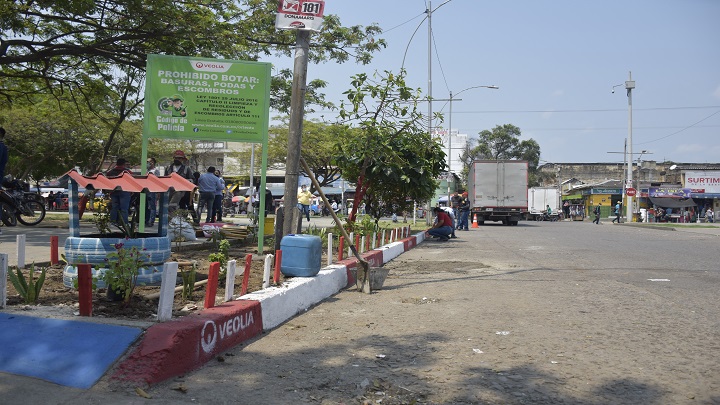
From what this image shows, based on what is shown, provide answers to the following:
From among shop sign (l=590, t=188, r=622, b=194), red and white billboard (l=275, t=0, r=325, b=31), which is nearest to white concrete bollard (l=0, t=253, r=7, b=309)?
red and white billboard (l=275, t=0, r=325, b=31)

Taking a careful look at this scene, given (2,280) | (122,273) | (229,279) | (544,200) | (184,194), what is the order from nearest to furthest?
(2,280) < (122,273) < (229,279) < (184,194) < (544,200)

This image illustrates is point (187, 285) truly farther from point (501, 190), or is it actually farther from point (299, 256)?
point (501, 190)

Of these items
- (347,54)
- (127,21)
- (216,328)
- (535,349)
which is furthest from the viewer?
(347,54)

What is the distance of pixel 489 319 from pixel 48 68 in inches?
550

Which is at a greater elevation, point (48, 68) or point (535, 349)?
point (48, 68)

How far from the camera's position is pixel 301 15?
25.1 ft

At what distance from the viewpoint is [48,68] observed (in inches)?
597

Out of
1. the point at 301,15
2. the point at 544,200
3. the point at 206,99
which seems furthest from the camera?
the point at 544,200

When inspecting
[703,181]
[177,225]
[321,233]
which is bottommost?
[321,233]

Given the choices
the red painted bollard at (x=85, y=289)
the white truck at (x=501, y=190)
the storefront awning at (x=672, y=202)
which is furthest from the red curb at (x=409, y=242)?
the storefront awning at (x=672, y=202)

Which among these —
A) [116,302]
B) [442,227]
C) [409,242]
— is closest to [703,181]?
[442,227]

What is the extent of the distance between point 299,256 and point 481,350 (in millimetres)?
2596

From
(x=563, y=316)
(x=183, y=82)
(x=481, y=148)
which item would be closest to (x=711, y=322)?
(x=563, y=316)

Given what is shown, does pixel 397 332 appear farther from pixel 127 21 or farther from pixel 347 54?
pixel 347 54
